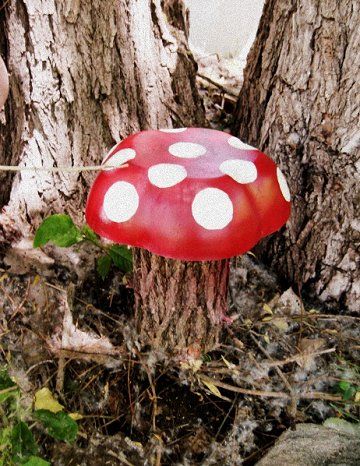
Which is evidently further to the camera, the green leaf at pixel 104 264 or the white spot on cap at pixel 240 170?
the green leaf at pixel 104 264

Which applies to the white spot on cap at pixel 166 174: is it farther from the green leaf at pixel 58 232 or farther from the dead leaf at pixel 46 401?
the dead leaf at pixel 46 401

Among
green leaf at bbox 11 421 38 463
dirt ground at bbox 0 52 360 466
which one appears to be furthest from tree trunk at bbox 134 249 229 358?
green leaf at bbox 11 421 38 463

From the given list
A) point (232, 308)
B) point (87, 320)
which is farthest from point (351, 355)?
point (87, 320)

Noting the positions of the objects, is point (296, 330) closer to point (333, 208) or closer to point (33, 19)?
point (333, 208)

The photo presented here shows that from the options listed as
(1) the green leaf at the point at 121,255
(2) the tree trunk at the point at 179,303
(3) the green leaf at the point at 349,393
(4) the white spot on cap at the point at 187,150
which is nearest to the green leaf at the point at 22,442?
(2) the tree trunk at the point at 179,303

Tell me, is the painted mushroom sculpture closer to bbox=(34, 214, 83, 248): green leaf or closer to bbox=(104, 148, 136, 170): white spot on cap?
bbox=(104, 148, 136, 170): white spot on cap

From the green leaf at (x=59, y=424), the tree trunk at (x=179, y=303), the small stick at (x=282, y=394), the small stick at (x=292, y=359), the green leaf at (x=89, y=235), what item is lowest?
the small stick at (x=282, y=394)
